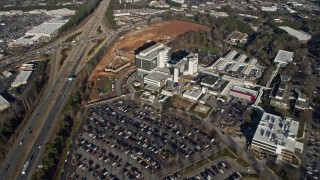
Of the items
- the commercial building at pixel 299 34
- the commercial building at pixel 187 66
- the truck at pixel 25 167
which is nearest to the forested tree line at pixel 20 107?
the truck at pixel 25 167

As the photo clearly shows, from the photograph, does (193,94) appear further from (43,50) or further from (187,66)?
(43,50)

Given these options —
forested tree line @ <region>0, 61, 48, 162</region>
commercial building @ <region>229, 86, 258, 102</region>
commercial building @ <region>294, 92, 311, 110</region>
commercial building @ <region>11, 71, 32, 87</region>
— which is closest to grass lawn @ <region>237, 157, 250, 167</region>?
commercial building @ <region>229, 86, 258, 102</region>

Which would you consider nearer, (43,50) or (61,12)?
(43,50)

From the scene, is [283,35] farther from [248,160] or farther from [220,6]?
[248,160]

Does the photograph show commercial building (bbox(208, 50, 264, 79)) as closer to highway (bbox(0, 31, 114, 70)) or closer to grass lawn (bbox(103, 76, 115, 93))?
grass lawn (bbox(103, 76, 115, 93))

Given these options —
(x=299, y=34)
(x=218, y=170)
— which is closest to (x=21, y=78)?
(x=218, y=170)

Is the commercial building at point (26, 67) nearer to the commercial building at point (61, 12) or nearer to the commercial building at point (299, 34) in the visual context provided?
the commercial building at point (61, 12)

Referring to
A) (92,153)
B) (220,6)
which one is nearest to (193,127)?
(92,153)
